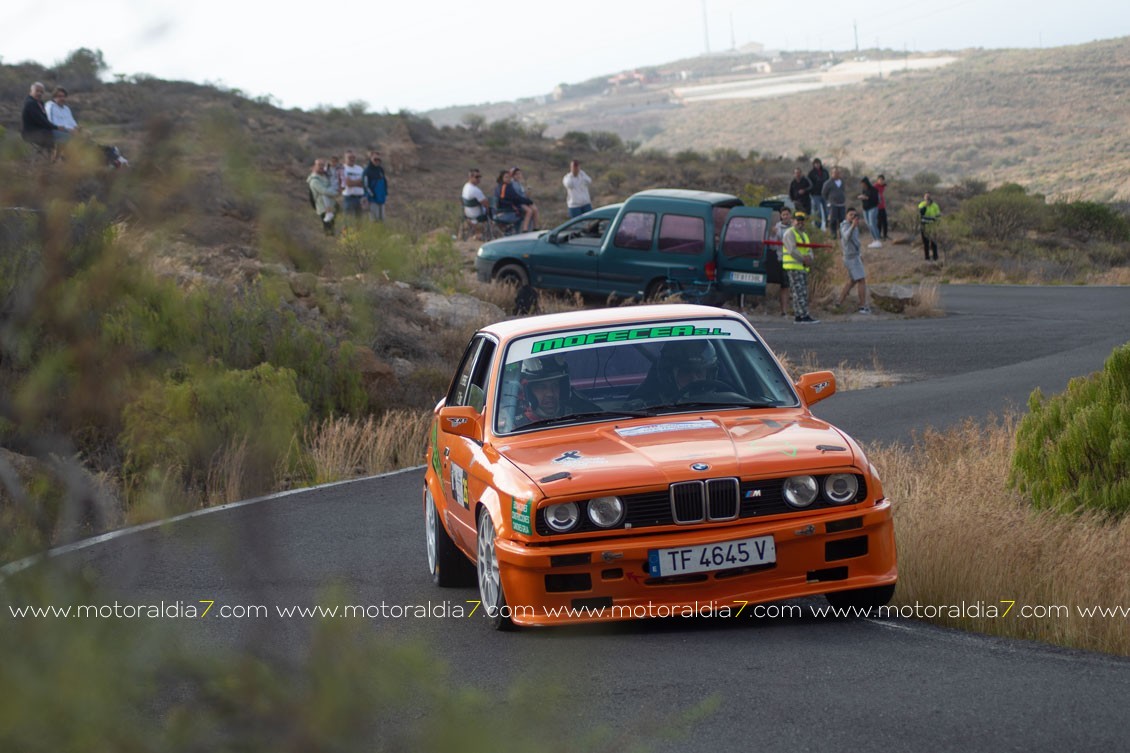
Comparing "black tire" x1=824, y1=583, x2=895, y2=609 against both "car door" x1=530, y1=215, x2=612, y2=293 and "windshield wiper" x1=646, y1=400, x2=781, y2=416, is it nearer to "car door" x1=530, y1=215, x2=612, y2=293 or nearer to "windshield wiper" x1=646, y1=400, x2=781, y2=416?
"windshield wiper" x1=646, y1=400, x2=781, y2=416

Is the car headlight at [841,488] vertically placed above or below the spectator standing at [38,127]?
below

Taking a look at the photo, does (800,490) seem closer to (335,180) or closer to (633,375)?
(633,375)

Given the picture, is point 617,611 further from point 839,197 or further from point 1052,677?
point 839,197

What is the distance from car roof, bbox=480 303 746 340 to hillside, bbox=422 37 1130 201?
64.0 m

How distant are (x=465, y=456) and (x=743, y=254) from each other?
54.3 ft

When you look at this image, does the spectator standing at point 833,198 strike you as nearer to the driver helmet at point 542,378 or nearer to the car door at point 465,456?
the car door at point 465,456

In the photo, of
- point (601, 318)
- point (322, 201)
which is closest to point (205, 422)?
point (322, 201)

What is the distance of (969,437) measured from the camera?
1130cm

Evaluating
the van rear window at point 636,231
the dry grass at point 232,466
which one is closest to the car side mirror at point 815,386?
the dry grass at point 232,466

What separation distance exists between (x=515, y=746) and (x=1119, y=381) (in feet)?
26.8

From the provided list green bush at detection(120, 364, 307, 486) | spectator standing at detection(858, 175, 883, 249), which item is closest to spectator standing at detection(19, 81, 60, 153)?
green bush at detection(120, 364, 307, 486)

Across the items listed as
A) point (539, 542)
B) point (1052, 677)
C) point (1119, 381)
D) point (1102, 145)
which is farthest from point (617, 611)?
point (1102, 145)

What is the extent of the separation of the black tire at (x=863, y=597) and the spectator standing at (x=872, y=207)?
33.3 m

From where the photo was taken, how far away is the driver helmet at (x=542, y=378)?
25.7ft
